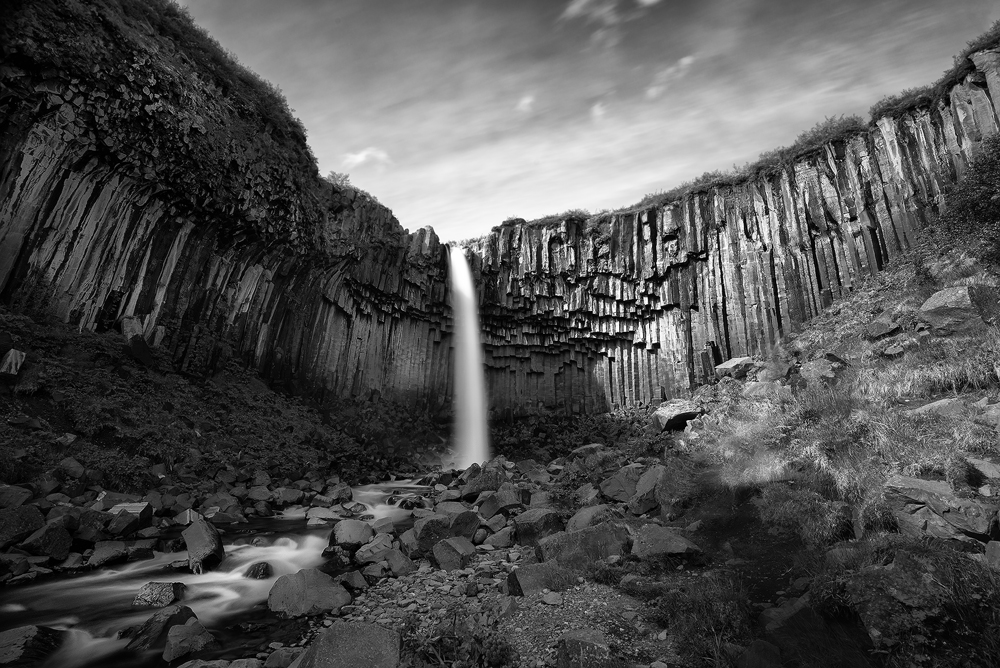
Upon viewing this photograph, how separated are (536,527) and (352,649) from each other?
4.95 m

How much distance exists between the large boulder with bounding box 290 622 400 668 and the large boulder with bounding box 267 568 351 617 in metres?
Result: 1.77

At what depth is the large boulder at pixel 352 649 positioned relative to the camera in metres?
4.18

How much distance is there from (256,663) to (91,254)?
1448 cm

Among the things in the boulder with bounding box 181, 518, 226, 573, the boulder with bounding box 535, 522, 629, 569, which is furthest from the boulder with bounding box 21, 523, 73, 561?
the boulder with bounding box 535, 522, 629, 569

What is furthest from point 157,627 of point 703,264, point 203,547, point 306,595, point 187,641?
point 703,264

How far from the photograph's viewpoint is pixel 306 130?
20344mm

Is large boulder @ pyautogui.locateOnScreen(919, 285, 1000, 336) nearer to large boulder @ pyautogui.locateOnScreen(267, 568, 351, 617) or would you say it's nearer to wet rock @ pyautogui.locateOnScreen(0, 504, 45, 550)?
large boulder @ pyautogui.locateOnScreen(267, 568, 351, 617)

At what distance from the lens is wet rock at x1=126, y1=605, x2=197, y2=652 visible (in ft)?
17.4

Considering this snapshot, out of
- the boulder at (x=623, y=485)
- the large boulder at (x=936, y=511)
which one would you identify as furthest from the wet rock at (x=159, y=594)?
the large boulder at (x=936, y=511)

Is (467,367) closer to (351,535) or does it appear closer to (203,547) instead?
(351,535)

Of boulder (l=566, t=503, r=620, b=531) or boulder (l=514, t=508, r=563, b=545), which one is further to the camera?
boulder (l=514, t=508, r=563, b=545)

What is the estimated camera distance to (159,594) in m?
6.56

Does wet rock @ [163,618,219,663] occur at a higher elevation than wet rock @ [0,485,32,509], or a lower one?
lower

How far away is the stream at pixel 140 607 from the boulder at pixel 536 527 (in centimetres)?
366
